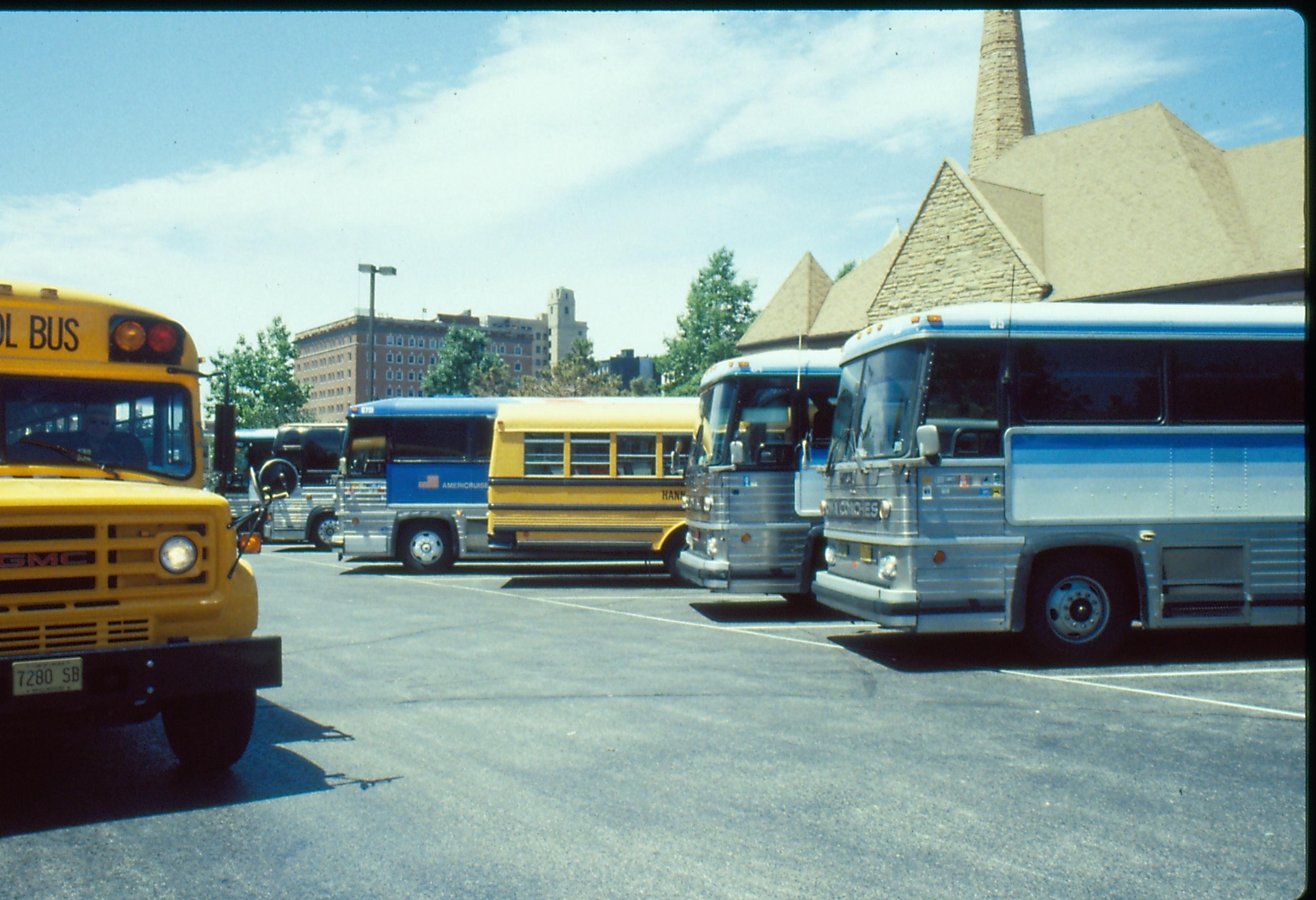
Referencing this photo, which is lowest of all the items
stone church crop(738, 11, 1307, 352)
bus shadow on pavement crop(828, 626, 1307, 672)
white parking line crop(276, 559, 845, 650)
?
white parking line crop(276, 559, 845, 650)

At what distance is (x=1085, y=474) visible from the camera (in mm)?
9039

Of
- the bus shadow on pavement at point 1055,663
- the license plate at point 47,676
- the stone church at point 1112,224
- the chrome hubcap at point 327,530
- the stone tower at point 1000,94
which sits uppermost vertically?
the stone tower at point 1000,94

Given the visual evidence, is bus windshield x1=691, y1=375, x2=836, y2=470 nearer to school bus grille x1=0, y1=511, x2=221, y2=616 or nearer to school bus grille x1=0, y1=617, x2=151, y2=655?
school bus grille x1=0, y1=511, x2=221, y2=616

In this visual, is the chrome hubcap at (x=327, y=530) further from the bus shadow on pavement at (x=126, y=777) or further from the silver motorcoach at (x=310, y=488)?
the bus shadow on pavement at (x=126, y=777)

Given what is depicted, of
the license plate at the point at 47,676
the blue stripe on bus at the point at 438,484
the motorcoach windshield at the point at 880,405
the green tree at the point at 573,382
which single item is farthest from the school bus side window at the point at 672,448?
the green tree at the point at 573,382

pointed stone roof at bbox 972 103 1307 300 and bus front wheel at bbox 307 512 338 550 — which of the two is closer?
bus front wheel at bbox 307 512 338 550

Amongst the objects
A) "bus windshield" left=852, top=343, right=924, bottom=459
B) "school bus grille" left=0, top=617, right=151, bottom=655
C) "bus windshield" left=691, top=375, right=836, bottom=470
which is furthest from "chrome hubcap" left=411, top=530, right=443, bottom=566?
"school bus grille" left=0, top=617, right=151, bottom=655

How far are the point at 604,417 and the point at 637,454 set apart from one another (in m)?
0.87

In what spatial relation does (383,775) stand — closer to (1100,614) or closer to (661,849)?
(661,849)

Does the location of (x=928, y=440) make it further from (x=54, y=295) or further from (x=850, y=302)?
(x=850, y=302)

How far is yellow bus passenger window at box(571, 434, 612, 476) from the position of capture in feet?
56.5

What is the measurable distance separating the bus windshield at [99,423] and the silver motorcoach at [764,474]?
6.87 metres

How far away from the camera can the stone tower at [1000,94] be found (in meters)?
46.4

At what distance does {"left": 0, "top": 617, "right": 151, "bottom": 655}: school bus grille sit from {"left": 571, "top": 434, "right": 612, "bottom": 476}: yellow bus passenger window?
12302 millimetres
